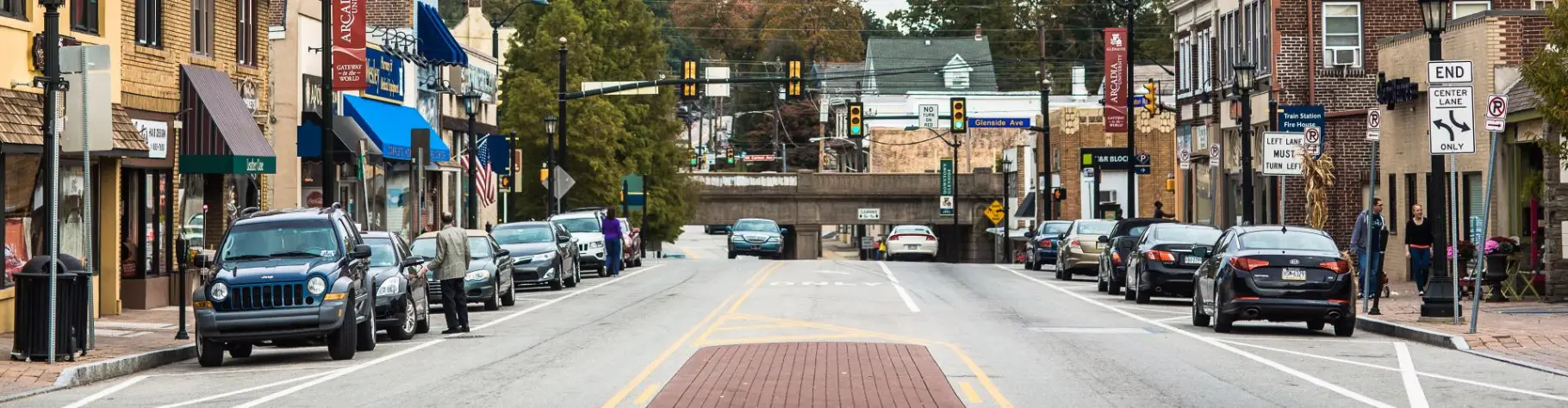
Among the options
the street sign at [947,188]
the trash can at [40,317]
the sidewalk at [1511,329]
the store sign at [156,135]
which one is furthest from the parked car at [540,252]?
the street sign at [947,188]

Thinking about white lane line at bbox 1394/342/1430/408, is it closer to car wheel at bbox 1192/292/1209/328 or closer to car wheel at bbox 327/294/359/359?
car wheel at bbox 1192/292/1209/328

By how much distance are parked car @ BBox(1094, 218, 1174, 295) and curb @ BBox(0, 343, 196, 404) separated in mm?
17731

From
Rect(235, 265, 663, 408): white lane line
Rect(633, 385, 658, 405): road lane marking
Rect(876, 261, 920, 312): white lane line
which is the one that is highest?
Rect(876, 261, 920, 312): white lane line

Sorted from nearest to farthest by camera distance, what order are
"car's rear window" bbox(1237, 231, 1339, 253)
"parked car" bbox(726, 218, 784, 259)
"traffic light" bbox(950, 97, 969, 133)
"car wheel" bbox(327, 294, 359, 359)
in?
"car wheel" bbox(327, 294, 359, 359)
"car's rear window" bbox(1237, 231, 1339, 253)
"traffic light" bbox(950, 97, 969, 133)
"parked car" bbox(726, 218, 784, 259)

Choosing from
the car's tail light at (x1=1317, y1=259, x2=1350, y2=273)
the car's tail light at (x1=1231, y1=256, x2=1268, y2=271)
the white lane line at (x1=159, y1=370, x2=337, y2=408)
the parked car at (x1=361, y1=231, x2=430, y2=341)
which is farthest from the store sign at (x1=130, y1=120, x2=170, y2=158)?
the car's tail light at (x1=1317, y1=259, x2=1350, y2=273)

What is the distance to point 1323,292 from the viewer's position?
72.3 feet

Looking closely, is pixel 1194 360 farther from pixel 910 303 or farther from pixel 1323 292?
pixel 910 303

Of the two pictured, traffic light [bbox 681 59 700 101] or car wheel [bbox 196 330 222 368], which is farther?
traffic light [bbox 681 59 700 101]

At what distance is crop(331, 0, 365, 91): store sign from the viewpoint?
115ft

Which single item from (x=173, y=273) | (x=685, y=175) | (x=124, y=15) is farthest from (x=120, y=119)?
(x=685, y=175)

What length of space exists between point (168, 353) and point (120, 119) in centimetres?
724

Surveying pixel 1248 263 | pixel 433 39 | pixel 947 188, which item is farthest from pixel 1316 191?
pixel 947 188

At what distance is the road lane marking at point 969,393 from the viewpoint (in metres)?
14.2

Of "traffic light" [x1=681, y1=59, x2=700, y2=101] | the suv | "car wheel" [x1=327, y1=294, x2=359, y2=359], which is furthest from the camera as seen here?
"traffic light" [x1=681, y1=59, x2=700, y2=101]
